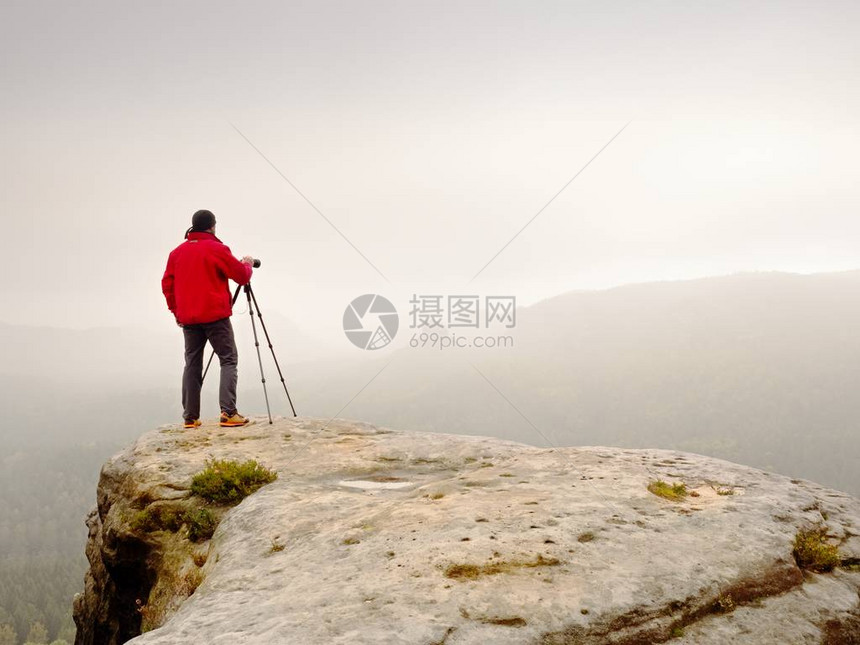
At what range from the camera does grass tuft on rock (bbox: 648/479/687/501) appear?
777 cm

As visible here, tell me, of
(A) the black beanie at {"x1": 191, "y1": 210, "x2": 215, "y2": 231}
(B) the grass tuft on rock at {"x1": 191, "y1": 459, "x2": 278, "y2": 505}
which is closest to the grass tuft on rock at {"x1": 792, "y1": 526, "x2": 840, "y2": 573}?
(B) the grass tuft on rock at {"x1": 191, "y1": 459, "x2": 278, "y2": 505}

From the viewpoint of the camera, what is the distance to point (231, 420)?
13.0 m

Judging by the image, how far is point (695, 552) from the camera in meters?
5.85

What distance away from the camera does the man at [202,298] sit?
12.1 m

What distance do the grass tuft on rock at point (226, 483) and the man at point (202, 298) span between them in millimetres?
4016

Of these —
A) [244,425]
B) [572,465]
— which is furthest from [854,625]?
[244,425]

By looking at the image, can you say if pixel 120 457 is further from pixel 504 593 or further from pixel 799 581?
pixel 799 581

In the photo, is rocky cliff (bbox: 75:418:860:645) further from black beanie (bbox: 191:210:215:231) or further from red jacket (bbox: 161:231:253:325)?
black beanie (bbox: 191:210:215:231)

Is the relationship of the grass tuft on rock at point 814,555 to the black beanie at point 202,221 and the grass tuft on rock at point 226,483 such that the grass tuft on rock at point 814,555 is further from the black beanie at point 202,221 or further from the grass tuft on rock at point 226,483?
the black beanie at point 202,221

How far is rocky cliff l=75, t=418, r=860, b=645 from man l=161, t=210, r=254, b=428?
231cm

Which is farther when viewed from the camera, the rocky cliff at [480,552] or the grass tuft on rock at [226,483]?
the grass tuft on rock at [226,483]

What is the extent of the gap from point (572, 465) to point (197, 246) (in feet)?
32.3

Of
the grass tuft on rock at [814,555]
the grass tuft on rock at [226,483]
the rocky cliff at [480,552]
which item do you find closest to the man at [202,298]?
the rocky cliff at [480,552]

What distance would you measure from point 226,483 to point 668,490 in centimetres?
743
